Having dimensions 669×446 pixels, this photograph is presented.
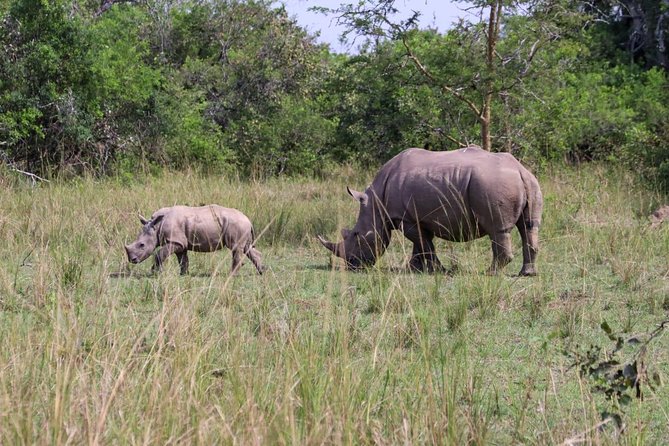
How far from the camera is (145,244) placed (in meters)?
7.24

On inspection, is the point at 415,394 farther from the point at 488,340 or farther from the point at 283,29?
the point at 283,29

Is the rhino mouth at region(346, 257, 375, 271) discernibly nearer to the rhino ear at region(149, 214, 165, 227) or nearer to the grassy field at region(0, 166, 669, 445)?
the grassy field at region(0, 166, 669, 445)

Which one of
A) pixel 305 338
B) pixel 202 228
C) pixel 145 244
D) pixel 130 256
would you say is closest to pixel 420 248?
pixel 202 228

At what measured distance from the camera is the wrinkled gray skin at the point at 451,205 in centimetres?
776

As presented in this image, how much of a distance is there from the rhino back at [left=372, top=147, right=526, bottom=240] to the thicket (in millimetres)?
2559

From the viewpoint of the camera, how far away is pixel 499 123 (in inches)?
527

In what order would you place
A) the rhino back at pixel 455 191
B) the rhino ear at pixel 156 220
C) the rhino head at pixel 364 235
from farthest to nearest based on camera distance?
the rhino head at pixel 364 235, the rhino back at pixel 455 191, the rhino ear at pixel 156 220

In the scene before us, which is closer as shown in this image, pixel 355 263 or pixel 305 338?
pixel 305 338

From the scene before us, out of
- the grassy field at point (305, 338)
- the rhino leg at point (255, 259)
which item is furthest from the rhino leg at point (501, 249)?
the rhino leg at point (255, 259)

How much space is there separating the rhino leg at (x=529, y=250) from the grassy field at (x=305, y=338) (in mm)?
121

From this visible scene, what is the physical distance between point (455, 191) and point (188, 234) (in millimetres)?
2123

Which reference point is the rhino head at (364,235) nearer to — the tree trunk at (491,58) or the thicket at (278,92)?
the tree trunk at (491,58)

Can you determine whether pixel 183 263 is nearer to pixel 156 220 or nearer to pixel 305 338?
pixel 156 220

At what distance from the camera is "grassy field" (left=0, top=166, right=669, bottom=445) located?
330cm
